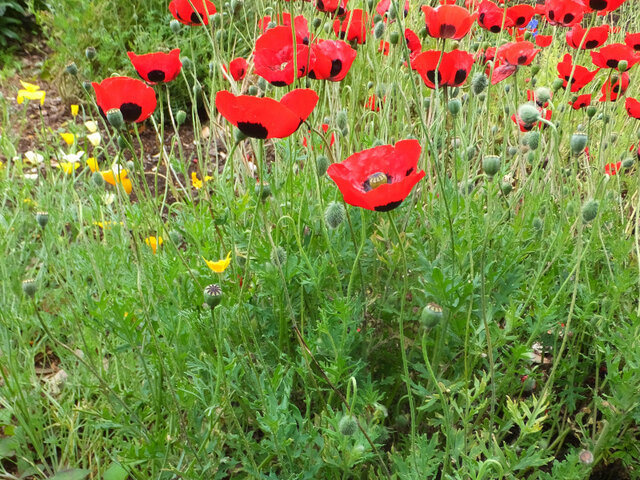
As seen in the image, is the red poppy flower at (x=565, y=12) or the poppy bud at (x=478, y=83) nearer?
the poppy bud at (x=478, y=83)

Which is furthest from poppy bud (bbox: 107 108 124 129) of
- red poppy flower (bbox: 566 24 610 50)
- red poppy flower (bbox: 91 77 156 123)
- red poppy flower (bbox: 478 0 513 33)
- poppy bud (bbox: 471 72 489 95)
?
red poppy flower (bbox: 566 24 610 50)

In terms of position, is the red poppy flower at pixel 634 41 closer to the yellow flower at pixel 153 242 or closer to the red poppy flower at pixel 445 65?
the red poppy flower at pixel 445 65

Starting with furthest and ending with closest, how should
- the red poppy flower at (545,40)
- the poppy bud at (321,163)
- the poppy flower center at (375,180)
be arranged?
1. the red poppy flower at (545,40)
2. the poppy bud at (321,163)
3. the poppy flower center at (375,180)

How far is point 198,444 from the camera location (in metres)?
1.27

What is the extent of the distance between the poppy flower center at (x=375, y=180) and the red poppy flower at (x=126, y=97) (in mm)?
513

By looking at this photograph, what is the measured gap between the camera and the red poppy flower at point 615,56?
174 centimetres

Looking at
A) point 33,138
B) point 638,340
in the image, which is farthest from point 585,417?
point 33,138

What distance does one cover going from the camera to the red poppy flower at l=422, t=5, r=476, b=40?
4.76 feet

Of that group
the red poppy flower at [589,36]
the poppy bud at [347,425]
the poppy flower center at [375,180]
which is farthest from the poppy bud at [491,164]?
the red poppy flower at [589,36]

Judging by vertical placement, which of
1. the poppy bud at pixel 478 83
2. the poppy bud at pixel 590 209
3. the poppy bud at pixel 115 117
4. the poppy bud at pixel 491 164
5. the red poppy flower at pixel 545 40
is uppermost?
the poppy bud at pixel 115 117

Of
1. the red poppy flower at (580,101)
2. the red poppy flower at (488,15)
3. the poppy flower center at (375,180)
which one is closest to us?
the poppy flower center at (375,180)

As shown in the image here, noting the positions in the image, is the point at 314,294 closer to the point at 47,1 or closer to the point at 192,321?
the point at 192,321

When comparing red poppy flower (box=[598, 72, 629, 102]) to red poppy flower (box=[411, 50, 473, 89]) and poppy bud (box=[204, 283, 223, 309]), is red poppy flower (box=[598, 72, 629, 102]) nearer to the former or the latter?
red poppy flower (box=[411, 50, 473, 89])

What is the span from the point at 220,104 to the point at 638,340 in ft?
3.33
